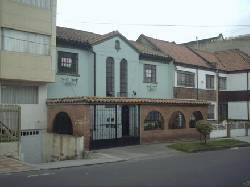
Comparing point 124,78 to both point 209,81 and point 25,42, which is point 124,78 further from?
point 209,81

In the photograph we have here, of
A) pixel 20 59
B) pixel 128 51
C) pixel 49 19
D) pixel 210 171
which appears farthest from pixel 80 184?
pixel 128 51

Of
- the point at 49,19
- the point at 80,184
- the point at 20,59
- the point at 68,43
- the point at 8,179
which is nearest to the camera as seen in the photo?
the point at 80,184

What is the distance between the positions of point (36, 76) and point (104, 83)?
19.2ft

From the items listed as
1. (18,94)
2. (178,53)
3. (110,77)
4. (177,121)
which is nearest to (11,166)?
(18,94)

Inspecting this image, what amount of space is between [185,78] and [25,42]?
52.4 feet

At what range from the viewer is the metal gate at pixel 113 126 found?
23.5m

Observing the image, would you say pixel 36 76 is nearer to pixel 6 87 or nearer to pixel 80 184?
pixel 6 87

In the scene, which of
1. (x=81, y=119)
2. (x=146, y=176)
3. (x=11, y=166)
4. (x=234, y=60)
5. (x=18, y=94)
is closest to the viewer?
(x=146, y=176)

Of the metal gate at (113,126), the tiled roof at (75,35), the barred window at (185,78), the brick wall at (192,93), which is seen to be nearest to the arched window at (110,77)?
the metal gate at (113,126)

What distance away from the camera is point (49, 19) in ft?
80.6

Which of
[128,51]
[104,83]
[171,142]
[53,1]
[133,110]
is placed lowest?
[171,142]

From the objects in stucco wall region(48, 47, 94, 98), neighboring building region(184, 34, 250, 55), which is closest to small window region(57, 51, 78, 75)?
stucco wall region(48, 47, 94, 98)

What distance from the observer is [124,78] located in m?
30.2

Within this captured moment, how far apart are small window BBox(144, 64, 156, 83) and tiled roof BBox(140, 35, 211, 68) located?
8.74 ft
